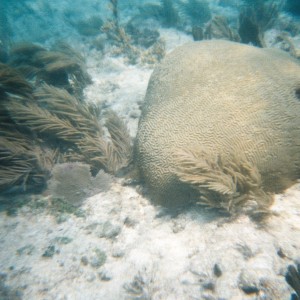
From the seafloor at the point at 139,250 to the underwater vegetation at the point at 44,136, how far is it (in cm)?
46

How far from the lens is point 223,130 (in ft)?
11.1

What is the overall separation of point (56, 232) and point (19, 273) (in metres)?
0.70

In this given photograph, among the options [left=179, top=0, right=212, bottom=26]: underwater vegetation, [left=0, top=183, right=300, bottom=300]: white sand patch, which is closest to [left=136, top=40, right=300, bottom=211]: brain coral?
[left=0, top=183, right=300, bottom=300]: white sand patch

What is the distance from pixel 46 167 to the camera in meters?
4.24

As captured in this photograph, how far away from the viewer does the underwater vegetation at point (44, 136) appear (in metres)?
4.13

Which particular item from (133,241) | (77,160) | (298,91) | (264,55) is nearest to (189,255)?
(133,241)

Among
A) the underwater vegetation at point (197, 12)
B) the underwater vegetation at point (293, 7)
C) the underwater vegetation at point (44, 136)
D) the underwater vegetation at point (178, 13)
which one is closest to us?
the underwater vegetation at point (44, 136)

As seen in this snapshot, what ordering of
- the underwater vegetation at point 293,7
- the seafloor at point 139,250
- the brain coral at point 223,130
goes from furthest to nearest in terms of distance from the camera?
the underwater vegetation at point 293,7, the brain coral at point 223,130, the seafloor at point 139,250

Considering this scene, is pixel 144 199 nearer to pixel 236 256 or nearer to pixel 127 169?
pixel 127 169

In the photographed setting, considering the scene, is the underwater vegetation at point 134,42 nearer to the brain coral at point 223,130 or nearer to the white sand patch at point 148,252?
the brain coral at point 223,130

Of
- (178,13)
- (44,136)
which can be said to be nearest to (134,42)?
(178,13)

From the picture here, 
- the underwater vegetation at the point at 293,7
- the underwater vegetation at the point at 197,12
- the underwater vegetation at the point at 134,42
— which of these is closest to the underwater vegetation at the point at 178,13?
the underwater vegetation at the point at 197,12

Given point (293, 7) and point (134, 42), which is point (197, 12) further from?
point (293, 7)

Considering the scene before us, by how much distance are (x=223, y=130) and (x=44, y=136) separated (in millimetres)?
3509
